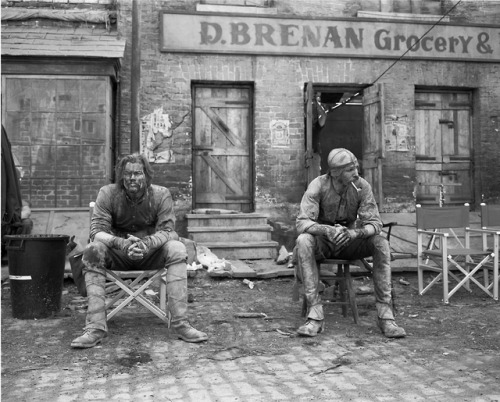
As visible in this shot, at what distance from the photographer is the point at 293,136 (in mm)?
10180

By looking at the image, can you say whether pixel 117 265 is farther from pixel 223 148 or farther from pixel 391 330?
pixel 223 148

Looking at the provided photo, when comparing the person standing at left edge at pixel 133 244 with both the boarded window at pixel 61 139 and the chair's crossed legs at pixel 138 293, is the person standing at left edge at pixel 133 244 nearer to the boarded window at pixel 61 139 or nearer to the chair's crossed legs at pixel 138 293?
the chair's crossed legs at pixel 138 293

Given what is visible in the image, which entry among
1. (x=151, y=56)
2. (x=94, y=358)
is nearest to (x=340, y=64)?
(x=151, y=56)

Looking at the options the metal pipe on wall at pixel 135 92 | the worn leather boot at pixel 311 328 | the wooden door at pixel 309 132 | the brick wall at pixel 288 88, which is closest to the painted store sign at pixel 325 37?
the brick wall at pixel 288 88

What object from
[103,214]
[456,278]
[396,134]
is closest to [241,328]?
[103,214]

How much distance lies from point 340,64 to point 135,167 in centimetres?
665

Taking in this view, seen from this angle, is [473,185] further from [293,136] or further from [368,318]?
[368,318]

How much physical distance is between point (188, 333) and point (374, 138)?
668 centimetres

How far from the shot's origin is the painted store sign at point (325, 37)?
32.3 ft

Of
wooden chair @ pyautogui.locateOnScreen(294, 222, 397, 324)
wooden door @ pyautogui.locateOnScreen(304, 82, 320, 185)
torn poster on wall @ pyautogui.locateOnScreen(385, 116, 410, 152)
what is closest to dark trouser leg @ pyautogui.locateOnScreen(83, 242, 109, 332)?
wooden chair @ pyautogui.locateOnScreen(294, 222, 397, 324)

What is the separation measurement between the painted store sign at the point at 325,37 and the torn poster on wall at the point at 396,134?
1208 millimetres

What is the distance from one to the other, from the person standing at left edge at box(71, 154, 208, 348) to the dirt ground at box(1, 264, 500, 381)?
0.79 feet

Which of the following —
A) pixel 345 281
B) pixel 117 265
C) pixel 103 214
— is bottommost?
pixel 345 281

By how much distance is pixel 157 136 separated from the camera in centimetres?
980
